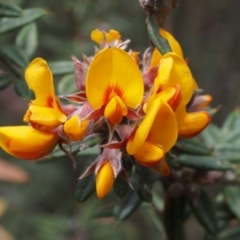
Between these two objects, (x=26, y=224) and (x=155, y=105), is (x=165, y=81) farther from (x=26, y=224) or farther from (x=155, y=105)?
(x=26, y=224)

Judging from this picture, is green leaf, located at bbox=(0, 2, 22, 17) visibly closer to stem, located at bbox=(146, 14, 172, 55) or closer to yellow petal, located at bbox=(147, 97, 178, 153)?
stem, located at bbox=(146, 14, 172, 55)

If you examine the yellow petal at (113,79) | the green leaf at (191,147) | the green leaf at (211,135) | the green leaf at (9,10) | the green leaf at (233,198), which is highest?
the yellow petal at (113,79)

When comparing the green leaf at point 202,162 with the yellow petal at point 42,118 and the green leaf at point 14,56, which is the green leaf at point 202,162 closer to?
the yellow petal at point 42,118

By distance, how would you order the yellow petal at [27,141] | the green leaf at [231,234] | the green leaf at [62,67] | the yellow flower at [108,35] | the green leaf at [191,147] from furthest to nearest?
the green leaf at [231,234] → the green leaf at [62,67] → the green leaf at [191,147] → the yellow flower at [108,35] → the yellow petal at [27,141]

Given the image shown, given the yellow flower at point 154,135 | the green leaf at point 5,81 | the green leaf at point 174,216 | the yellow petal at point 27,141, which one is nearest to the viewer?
the yellow flower at point 154,135

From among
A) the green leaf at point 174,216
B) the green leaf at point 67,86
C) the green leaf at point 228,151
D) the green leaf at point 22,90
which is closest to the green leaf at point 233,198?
the green leaf at point 228,151

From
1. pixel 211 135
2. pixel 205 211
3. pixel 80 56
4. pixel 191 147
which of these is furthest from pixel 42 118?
pixel 80 56

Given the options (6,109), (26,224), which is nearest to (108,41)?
(26,224)

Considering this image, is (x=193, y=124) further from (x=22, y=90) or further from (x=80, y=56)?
(x=80, y=56)
